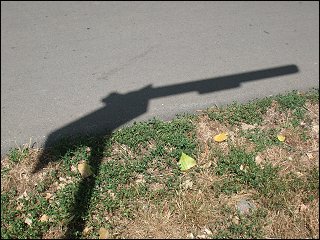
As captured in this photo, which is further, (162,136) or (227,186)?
(162,136)

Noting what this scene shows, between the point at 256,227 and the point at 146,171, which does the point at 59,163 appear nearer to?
the point at 146,171

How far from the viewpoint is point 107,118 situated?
377 centimetres

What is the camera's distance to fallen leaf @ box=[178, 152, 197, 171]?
Answer: 3.26 meters

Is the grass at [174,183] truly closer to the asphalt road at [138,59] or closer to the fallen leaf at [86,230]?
the fallen leaf at [86,230]

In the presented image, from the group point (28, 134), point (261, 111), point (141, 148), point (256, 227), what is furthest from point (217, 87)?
point (28, 134)

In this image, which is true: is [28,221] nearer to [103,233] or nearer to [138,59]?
[103,233]

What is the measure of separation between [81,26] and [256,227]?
3637 mm

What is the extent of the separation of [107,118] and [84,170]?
29.4 inches

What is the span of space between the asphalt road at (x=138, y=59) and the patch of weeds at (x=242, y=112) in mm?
170

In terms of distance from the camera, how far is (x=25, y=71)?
14.0 ft

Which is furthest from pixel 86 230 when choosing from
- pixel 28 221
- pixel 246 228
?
pixel 246 228

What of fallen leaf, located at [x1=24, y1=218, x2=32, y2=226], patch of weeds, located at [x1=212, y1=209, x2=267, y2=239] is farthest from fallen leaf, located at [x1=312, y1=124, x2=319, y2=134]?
fallen leaf, located at [x1=24, y1=218, x2=32, y2=226]

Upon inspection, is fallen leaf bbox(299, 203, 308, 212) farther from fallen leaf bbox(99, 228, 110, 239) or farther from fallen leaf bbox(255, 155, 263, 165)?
fallen leaf bbox(99, 228, 110, 239)

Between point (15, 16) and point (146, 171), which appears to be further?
point (15, 16)
